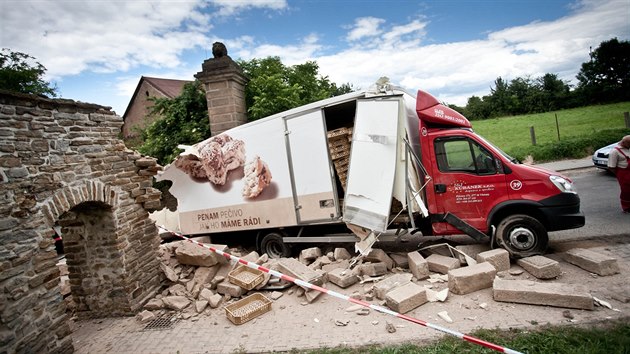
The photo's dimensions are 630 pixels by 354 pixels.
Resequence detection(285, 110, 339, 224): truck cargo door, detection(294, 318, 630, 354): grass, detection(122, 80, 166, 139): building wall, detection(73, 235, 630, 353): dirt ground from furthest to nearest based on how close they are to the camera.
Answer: detection(122, 80, 166, 139): building wall, detection(285, 110, 339, 224): truck cargo door, detection(73, 235, 630, 353): dirt ground, detection(294, 318, 630, 354): grass

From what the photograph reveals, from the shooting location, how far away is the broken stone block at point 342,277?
5.55 meters

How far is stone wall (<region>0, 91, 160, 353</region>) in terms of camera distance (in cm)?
391

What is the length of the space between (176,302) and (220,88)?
5.78m

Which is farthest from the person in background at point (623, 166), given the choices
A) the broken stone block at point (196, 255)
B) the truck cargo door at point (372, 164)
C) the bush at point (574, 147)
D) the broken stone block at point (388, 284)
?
the broken stone block at point (196, 255)

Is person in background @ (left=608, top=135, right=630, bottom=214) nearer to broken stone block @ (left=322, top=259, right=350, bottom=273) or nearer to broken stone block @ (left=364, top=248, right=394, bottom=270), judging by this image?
broken stone block @ (left=364, top=248, right=394, bottom=270)

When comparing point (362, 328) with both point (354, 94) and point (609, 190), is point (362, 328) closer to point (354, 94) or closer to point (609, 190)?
point (354, 94)

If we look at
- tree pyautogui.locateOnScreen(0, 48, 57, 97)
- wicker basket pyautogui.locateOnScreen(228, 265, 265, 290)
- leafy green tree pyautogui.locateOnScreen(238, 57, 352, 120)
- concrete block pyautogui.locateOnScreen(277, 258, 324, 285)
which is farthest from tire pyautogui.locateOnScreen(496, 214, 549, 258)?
tree pyautogui.locateOnScreen(0, 48, 57, 97)

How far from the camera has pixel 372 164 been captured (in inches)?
232

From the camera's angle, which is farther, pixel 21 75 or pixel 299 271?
pixel 21 75

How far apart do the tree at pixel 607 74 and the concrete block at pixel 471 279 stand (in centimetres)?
4607

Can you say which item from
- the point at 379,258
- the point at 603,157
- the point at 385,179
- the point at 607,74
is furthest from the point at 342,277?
the point at 607,74

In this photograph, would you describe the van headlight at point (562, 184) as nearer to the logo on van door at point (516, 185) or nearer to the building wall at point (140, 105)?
the logo on van door at point (516, 185)

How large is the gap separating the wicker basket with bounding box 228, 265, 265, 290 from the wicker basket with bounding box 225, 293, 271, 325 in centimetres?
22

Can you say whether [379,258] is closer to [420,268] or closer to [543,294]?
[420,268]
